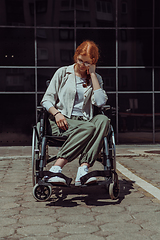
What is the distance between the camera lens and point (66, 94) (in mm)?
4297

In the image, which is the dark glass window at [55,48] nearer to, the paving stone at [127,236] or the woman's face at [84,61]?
the woman's face at [84,61]

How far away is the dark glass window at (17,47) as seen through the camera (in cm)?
1198

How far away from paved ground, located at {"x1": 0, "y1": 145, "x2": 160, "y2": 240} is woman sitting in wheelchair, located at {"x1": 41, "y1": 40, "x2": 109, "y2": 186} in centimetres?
31

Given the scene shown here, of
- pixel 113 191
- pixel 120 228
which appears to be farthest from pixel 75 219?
pixel 113 191

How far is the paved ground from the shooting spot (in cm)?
283

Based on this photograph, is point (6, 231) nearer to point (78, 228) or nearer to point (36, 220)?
Answer: point (36, 220)

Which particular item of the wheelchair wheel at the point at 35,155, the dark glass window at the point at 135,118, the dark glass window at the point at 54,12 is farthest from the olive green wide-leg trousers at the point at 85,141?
the dark glass window at the point at 54,12

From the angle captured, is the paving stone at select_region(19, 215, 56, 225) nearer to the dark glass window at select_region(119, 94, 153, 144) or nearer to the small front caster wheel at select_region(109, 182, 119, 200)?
the small front caster wheel at select_region(109, 182, 119, 200)

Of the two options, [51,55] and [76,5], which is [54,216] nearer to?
[51,55]

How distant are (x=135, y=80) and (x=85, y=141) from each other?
8758 millimetres

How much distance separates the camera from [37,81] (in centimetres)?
1207

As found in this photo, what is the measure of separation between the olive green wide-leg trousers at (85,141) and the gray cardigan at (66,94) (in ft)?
1.11

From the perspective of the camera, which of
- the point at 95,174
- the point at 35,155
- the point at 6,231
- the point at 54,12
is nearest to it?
the point at 6,231

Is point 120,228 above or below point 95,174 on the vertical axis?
below
